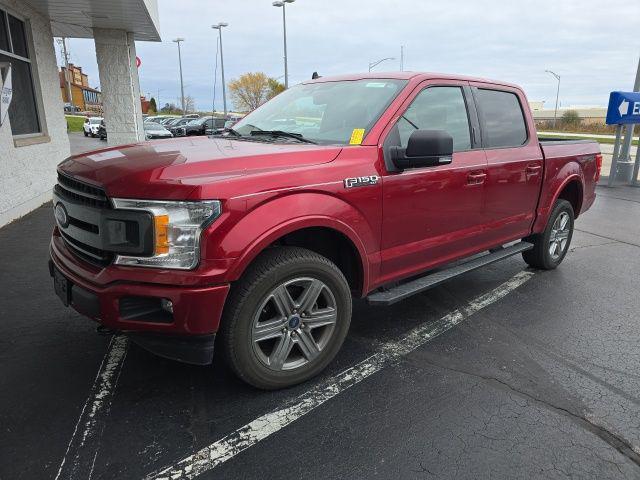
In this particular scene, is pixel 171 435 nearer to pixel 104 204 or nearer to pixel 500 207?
pixel 104 204

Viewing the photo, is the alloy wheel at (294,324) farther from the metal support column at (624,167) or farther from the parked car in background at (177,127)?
the parked car in background at (177,127)

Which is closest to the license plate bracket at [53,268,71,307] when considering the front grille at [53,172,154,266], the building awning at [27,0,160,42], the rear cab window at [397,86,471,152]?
the front grille at [53,172,154,266]

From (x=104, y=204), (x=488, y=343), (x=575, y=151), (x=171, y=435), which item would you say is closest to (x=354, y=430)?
(x=171, y=435)

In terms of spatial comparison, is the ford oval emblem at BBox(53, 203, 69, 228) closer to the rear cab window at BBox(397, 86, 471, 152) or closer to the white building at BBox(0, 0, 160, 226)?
the rear cab window at BBox(397, 86, 471, 152)

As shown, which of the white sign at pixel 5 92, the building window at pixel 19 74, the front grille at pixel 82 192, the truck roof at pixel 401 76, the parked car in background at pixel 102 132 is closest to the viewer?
the front grille at pixel 82 192

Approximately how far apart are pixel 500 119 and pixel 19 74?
8.17 meters

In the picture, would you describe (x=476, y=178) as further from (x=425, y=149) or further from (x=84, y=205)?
(x=84, y=205)

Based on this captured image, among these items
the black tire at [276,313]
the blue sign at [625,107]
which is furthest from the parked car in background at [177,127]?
the black tire at [276,313]

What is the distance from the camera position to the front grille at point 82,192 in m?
2.59

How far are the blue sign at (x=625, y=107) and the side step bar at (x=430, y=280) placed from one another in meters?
9.49

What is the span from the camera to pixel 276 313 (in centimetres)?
289

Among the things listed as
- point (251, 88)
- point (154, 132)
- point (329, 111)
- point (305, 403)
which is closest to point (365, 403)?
point (305, 403)

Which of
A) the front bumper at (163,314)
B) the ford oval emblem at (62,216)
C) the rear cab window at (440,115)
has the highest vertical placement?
the rear cab window at (440,115)

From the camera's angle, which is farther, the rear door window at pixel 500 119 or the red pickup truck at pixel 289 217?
the rear door window at pixel 500 119
